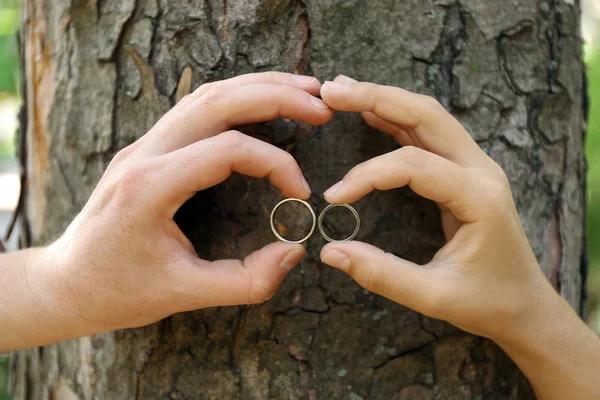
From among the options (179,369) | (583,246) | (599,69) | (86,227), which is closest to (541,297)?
(583,246)

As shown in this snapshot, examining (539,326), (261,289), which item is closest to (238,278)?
(261,289)

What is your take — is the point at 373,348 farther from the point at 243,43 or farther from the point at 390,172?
the point at 243,43

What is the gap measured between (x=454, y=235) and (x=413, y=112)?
0.29 m

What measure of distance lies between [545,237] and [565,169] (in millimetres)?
200

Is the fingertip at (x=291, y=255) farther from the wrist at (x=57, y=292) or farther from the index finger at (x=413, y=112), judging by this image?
the wrist at (x=57, y=292)

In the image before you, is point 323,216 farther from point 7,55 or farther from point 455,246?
point 7,55

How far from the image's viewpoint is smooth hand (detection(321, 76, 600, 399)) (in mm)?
1162

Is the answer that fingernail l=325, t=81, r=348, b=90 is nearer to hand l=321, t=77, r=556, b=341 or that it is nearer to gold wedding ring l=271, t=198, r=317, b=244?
hand l=321, t=77, r=556, b=341

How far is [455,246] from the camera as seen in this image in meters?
1.21

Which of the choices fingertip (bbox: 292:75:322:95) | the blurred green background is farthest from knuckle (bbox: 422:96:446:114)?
the blurred green background

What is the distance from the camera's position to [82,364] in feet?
5.22

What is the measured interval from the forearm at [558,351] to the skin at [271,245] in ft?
0.04

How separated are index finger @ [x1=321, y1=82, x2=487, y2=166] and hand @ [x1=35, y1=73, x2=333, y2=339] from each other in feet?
0.18

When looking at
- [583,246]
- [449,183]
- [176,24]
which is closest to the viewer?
[449,183]
